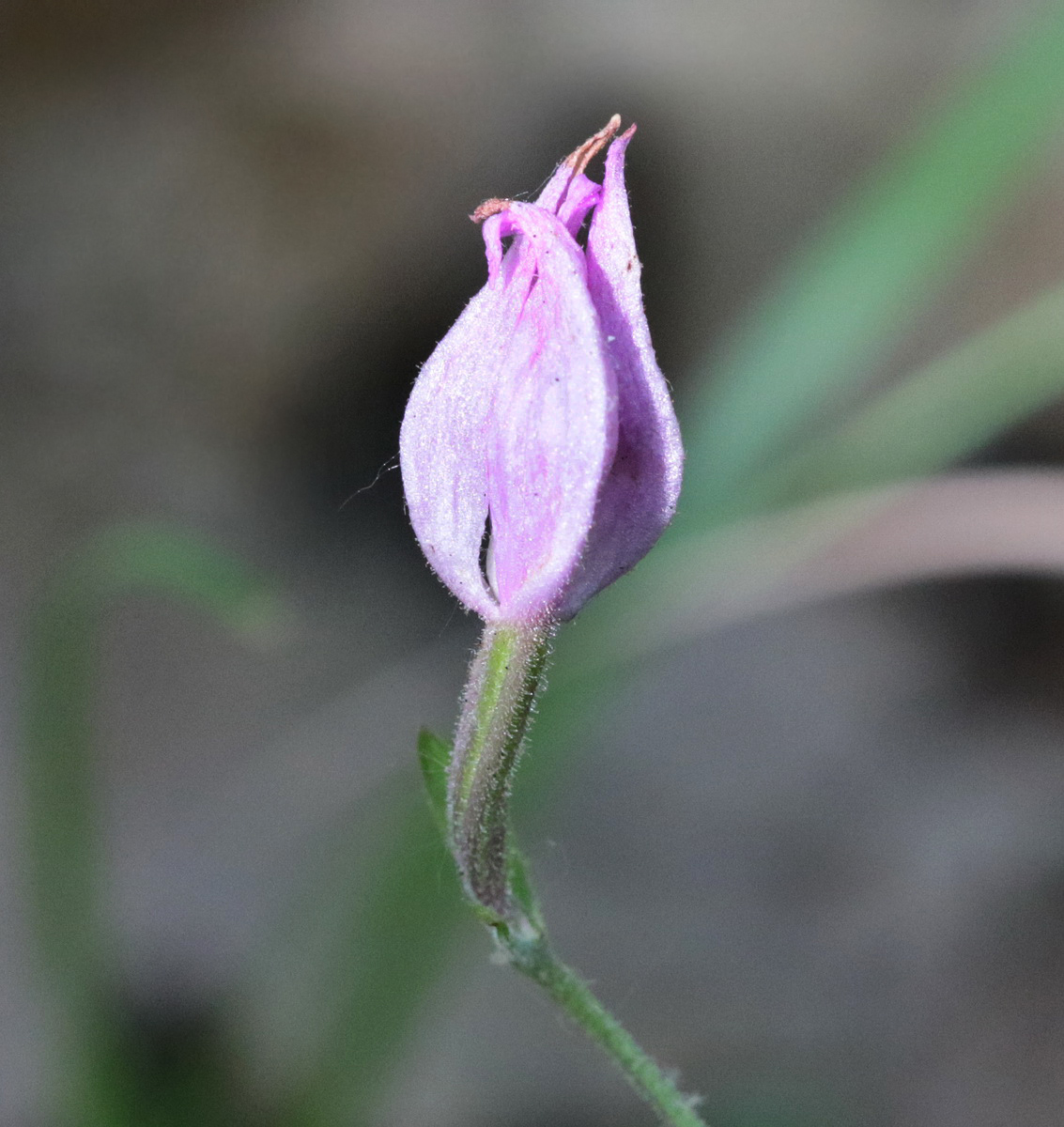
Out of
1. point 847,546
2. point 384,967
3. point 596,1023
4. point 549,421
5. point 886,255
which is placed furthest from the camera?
point 847,546

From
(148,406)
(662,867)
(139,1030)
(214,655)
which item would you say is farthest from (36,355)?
(662,867)

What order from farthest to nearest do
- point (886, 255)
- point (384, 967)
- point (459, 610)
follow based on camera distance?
point (459, 610) < point (886, 255) < point (384, 967)

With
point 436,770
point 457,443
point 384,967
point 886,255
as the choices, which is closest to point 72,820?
point 384,967

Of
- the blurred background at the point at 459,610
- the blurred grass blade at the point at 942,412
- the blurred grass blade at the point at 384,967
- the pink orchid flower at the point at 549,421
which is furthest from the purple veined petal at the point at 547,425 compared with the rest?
the blurred background at the point at 459,610

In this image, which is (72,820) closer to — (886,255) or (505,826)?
(505,826)

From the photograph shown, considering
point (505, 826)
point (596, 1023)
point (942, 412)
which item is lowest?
point (596, 1023)

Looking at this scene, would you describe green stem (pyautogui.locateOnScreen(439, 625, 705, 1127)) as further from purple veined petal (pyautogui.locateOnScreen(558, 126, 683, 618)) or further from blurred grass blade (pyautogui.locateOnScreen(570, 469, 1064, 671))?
blurred grass blade (pyautogui.locateOnScreen(570, 469, 1064, 671))

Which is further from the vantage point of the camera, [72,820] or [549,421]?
Result: [72,820]

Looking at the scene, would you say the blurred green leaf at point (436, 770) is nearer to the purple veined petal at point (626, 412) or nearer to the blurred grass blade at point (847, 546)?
the purple veined petal at point (626, 412)
